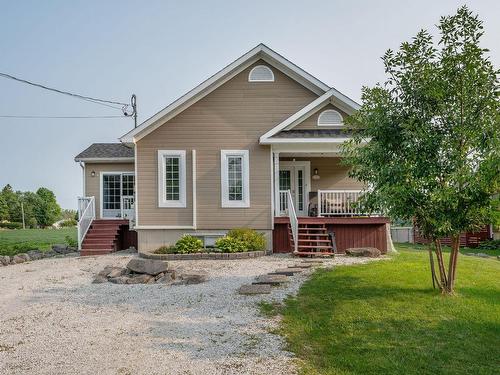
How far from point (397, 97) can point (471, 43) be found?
1.42 meters

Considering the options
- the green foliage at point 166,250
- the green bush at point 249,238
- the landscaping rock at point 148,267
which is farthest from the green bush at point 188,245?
the landscaping rock at point 148,267

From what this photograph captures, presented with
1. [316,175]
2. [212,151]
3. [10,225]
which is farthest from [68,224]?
[316,175]

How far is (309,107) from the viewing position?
14.3 meters

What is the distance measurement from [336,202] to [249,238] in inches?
133

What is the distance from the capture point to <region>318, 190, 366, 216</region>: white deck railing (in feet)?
48.3

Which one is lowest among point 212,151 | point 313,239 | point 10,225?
point 10,225

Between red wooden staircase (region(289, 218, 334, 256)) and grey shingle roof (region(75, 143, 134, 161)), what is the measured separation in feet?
26.6

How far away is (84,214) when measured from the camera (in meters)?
16.0

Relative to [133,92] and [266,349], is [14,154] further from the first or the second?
[266,349]

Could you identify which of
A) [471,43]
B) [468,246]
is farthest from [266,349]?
[468,246]

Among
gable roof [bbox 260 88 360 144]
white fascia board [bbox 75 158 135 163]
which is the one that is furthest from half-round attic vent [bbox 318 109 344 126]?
white fascia board [bbox 75 158 135 163]

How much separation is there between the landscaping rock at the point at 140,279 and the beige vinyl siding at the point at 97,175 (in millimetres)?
8681

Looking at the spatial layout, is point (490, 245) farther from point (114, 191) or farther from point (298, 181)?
A: point (114, 191)

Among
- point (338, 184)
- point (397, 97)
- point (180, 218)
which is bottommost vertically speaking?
point (180, 218)
